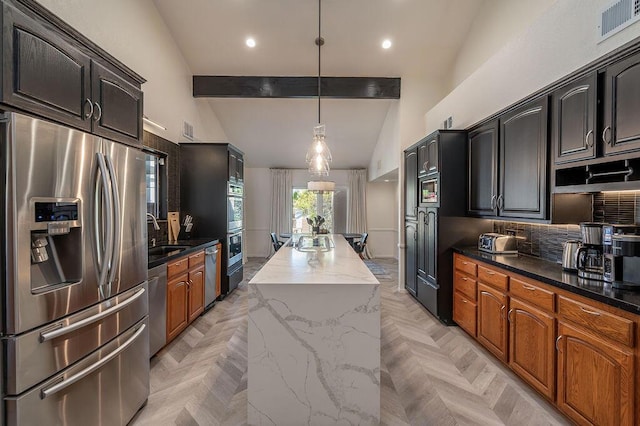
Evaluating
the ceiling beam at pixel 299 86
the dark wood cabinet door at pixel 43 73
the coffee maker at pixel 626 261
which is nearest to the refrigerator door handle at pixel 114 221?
the dark wood cabinet door at pixel 43 73

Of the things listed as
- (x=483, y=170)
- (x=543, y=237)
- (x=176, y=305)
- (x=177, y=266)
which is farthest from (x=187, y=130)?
(x=543, y=237)

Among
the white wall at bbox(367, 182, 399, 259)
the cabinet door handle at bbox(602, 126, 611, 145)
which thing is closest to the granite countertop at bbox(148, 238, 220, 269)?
the cabinet door handle at bbox(602, 126, 611, 145)

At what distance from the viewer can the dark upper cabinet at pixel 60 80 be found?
140 centimetres

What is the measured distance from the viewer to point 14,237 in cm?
137

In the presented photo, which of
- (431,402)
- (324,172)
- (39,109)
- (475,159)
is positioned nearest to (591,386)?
(431,402)

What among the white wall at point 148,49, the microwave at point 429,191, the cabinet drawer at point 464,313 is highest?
the white wall at point 148,49

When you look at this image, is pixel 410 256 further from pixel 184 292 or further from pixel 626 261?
pixel 184 292

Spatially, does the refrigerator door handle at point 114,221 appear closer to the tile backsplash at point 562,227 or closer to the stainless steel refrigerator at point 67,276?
the stainless steel refrigerator at point 67,276

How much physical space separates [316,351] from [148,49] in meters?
4.13

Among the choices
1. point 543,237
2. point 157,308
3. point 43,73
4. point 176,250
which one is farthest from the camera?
point 176,250

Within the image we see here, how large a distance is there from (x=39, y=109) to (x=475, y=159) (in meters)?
3.87

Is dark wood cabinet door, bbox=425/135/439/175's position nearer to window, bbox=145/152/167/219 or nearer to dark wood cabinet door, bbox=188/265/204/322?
dark wood cabinet door, bbox=188/265/204/322

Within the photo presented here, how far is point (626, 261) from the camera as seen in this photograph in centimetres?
193

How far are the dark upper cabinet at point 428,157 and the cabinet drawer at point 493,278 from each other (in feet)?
4.65
